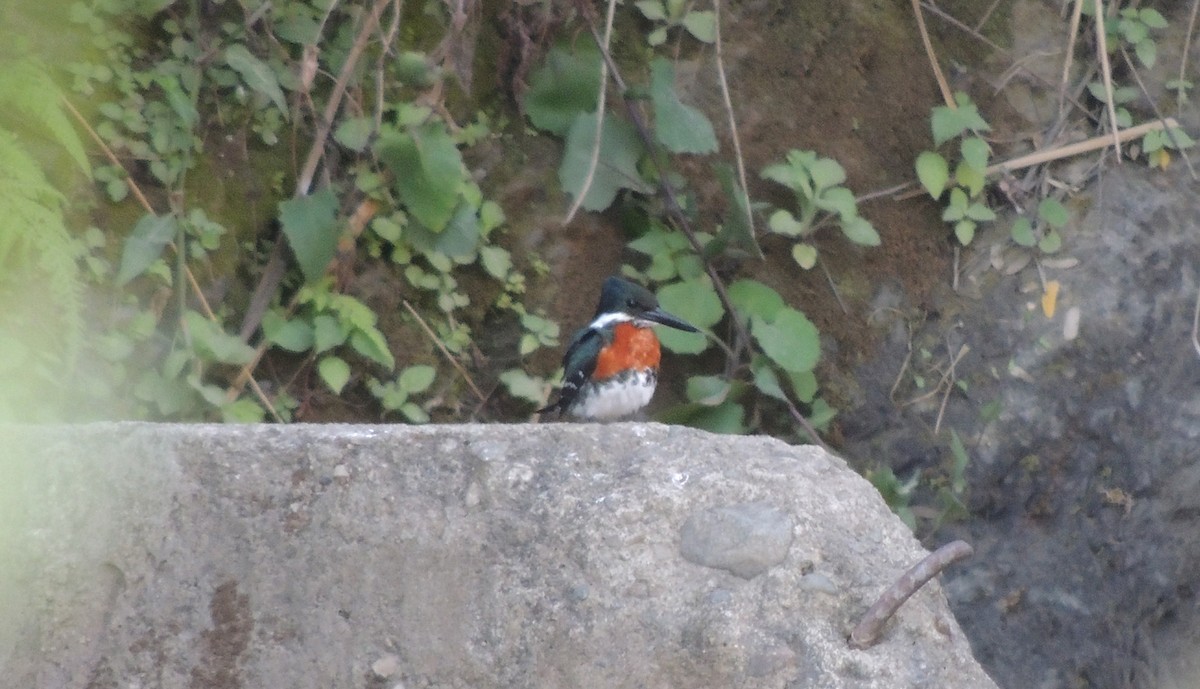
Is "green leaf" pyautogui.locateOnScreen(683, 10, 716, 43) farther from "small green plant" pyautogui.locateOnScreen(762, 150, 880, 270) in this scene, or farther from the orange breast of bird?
the orange breast of bird

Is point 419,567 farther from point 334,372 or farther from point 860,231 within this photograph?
point 860,231

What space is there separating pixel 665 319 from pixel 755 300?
431 mm

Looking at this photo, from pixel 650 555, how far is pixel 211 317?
6.82 ft

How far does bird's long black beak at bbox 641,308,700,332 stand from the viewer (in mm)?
3869

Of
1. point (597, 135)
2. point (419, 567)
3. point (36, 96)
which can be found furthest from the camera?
point (597, 135)

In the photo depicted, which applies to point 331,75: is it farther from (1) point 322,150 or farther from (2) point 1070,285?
(2) point 1070,285

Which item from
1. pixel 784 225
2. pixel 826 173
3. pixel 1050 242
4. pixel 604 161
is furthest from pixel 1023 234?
pixel 604 161

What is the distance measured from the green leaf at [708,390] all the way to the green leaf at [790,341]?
0.17 metres

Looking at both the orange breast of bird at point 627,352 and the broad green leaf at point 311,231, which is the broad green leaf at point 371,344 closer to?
the broad green leaf at point 311,231

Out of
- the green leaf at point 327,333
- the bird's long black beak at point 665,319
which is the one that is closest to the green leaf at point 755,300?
the bird's long black beak at point 665,319

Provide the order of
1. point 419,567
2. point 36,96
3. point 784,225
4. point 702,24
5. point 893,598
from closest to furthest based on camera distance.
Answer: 1. point 893,598
2. point 419,567
3. point 36,96
4. point 784,225
5. point 702,24

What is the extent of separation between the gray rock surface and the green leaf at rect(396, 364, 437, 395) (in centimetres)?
163

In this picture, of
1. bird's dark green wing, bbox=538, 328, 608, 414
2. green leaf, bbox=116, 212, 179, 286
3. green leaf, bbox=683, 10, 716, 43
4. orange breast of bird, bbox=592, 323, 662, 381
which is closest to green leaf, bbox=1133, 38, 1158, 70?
green leaf, bbox=683, 10, 716, 43

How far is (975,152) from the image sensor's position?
430 cm
